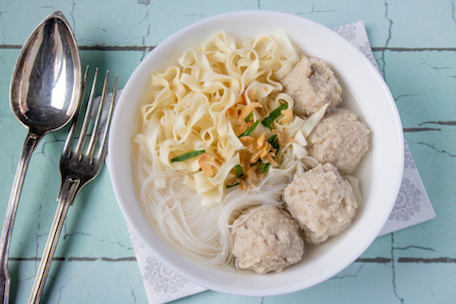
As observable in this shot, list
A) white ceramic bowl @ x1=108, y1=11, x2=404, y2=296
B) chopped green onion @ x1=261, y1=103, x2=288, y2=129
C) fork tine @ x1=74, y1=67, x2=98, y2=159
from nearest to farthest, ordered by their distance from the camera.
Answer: white ceramic bowl @ x1=108, y1=11, x2=404, y2=296
chopped green onion @ x1=261, y1=103, x2=288, y2=129
fork tine @ x1=74, y1=67, x2=98, y2=159

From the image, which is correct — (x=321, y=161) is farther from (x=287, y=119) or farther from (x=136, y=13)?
(x=136, y=13)

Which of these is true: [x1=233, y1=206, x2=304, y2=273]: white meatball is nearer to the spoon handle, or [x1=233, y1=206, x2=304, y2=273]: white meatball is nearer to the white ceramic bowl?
the white ceramic bowl

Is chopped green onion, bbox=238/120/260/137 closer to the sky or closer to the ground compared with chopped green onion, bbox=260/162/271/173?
closer to the sky

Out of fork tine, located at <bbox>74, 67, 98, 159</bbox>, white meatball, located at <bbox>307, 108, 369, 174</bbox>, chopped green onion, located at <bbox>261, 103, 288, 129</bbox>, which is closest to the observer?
white meatball, located at <bbox>307, 108, 369, 174</bbox>

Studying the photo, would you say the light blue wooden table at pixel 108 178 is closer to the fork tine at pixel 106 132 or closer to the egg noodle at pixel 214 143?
the fork tine at pixel 106 132

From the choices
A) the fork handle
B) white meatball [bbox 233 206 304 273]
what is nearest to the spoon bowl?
the fork handle

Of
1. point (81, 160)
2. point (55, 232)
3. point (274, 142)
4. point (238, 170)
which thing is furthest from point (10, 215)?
point (274, 142)
